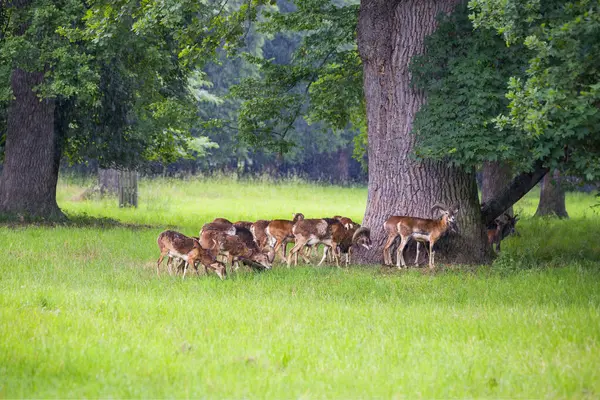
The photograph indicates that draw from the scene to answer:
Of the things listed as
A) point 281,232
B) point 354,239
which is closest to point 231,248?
point 281,232

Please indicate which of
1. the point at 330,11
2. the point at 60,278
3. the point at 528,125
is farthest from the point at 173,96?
the point at 528,125

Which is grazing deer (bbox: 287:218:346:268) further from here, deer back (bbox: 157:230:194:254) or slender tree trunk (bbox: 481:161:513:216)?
slender tree trunk (bbox: 481:161:513:216)

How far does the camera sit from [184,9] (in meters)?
17.7

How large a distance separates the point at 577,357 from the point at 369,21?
980 centimetres

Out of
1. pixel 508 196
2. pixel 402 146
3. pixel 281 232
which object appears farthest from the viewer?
pixel 508 196

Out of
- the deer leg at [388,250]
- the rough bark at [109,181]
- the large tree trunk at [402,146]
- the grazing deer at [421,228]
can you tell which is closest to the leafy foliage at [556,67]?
the grazing deer at [421,228]

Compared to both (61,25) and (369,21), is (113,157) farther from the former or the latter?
(369,21)

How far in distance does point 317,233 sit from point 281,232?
0.69 m

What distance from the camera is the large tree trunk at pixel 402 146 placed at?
1652 centimetres

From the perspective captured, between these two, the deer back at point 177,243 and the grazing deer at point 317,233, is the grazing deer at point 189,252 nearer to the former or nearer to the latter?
the deer back at point 177,243

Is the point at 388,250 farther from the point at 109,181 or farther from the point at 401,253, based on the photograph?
the point at 109,181

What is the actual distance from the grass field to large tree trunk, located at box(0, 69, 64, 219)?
684cm

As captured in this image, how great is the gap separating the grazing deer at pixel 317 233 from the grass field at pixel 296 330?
761 mm

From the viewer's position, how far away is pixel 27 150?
2391cm
